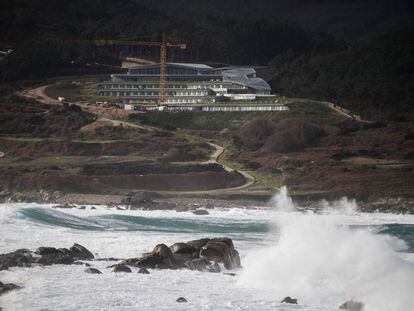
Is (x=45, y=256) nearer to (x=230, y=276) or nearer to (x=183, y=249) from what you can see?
(x=183, y=249)

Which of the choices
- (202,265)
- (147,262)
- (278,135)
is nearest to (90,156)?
(278,135)

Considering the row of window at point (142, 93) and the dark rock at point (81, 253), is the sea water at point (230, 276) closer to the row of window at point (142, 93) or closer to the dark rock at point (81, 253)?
the dark rock at point (81, 253)

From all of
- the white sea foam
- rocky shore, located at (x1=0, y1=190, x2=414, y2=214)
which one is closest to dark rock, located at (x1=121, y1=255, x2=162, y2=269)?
the white sea foam

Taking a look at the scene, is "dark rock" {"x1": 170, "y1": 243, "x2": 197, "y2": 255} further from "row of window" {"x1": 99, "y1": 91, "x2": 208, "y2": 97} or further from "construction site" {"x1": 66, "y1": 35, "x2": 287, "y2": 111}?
"row of window" {"x1": 99, "y1": 91, "x2": 208, "y2": 97}

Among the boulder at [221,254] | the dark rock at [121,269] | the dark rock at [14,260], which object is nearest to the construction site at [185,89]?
the boulder at [221,254]

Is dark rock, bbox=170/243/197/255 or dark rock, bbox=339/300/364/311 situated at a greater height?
dark rock, bbox=339/300/364/311
